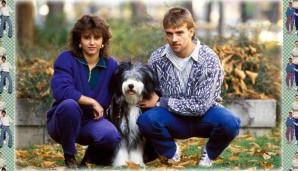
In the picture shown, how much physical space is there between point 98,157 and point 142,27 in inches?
180

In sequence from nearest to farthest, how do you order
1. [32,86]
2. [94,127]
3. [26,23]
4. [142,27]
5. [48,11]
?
1. [94,127]
2. [32,86]
3. [142,27]
4. [26,23]
5. [48,11]

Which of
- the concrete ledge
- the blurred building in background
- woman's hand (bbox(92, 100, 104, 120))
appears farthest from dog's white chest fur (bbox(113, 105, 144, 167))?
the blurred building in background

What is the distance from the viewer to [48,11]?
58.7ft

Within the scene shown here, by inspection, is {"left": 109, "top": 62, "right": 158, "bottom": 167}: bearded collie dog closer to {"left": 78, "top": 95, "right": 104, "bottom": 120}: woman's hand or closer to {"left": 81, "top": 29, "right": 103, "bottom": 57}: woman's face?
{"left": 78, "top": 95, "right": 104, "bottom": 120}: woman's hand

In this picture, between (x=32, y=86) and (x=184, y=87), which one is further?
(x=32, y=86)

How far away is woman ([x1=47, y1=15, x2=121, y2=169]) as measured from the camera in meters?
5.53

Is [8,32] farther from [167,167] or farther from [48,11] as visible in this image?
[48,11]

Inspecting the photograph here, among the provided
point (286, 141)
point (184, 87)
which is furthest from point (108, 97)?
point (286, 141)

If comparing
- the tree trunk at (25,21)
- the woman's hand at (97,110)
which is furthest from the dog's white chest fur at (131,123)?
the tree trunk at (25,21)

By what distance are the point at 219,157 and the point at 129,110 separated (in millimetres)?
1087

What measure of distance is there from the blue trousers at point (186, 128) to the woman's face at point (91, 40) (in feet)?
2.38

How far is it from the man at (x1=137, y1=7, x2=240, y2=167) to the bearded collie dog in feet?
0.27

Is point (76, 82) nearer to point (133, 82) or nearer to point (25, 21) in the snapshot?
point (133, 82)

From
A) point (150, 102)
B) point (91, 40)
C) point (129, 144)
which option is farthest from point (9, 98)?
point (150, 102)
